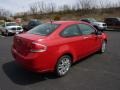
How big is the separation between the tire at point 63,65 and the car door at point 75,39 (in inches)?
13.0

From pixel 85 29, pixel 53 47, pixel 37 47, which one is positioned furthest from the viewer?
pixel 85 29

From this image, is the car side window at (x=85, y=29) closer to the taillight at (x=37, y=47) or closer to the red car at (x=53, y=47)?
the red car at (x=53, y=47)

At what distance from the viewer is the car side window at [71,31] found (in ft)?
17.6

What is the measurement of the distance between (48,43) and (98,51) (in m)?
3.52

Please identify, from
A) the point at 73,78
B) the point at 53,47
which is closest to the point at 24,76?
the point at 53,47

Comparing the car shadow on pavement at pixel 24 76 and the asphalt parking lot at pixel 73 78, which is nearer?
the asphalt parking lot at pixel 73 78

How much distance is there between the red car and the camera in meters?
4.65

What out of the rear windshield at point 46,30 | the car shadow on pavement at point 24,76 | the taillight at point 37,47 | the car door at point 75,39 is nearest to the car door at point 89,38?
the car door at point 75,39

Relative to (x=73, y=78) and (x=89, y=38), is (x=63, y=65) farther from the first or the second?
(x=89, y=38)

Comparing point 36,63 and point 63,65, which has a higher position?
point 36,63

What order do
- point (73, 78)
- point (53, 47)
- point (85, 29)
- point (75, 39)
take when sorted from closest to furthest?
1. point (53, 47)
2. point (73, 78)
3. point (75, 39)
4. point (85, 29)

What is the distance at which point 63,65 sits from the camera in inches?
207

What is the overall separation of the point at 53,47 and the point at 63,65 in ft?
2.47

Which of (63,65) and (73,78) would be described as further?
(63,65)
